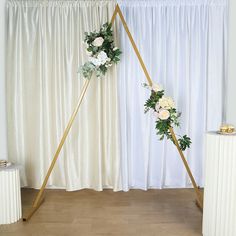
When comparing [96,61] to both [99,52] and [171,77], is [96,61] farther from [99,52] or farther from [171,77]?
[171,77]

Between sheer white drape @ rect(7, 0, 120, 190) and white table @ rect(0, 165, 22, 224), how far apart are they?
807 millimetres

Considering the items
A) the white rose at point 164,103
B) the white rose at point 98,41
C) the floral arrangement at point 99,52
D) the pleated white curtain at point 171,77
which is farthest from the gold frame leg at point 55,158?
the white rose at point 164,103

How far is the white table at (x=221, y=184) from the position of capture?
1989 millimetres

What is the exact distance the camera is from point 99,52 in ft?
9.13

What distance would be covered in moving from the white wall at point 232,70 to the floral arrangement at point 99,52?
1.50 meters

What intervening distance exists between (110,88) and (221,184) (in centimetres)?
175

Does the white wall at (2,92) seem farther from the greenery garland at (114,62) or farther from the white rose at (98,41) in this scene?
the white rose at (98,41)

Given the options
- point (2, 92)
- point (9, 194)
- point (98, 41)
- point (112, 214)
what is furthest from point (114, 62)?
point (9, 194)

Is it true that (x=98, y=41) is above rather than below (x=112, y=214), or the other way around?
above

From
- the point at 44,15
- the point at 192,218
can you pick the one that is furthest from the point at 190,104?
the point at 44,15

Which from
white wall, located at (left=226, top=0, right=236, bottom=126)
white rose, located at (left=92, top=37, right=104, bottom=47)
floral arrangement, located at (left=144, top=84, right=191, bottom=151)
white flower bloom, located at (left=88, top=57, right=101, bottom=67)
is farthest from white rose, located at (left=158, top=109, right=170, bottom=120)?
white wall, located at (left=226, top=0, right=236, bottom=126)

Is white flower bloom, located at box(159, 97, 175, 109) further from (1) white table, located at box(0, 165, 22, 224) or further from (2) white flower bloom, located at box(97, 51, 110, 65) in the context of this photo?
(1) white table, located at box(0, 165, 22, 224)

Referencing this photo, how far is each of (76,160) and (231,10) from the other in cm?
270

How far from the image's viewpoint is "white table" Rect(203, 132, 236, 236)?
1.99 metres
